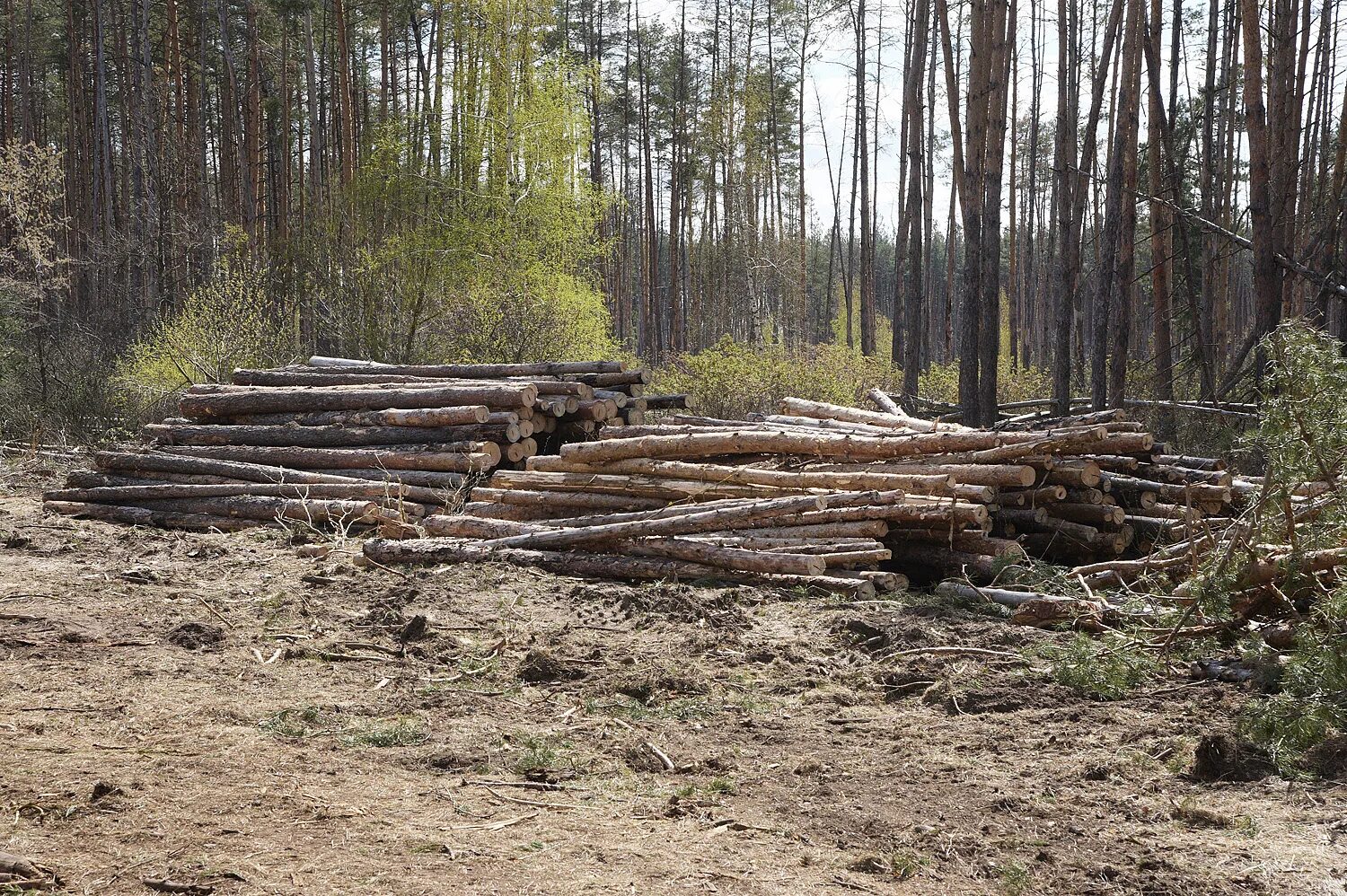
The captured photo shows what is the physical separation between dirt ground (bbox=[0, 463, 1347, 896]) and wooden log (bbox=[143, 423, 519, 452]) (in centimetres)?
349

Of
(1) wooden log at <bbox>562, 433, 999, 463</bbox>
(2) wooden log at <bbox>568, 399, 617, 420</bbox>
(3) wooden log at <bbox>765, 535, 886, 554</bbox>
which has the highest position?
(2) wooden log at <bbox>568, 399, 617, 420</bbox>

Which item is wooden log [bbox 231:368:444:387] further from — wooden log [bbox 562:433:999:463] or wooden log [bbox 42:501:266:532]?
wooden log [bbox 562:433:999:463]

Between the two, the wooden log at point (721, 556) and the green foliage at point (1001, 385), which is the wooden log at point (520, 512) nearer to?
the wooden log at point (721, 556)

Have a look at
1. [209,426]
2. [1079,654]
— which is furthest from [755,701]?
[209,426]

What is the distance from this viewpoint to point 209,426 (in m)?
11.8

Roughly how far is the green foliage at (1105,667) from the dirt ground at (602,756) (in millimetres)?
96

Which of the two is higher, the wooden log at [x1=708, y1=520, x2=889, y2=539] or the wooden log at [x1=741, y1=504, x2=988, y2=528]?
the wooden log at [x1=741, y1=504, x2=988, y2=528]

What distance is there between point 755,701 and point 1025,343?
36.0 metres

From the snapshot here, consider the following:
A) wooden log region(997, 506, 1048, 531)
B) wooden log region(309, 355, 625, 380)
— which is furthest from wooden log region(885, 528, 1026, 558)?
wooden log region(309, 355, 625, 380)

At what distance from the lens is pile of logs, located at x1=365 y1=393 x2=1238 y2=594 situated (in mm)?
7574

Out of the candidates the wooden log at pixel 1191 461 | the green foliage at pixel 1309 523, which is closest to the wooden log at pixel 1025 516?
the wooden log at pixel 1191 461

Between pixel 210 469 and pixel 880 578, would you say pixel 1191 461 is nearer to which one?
pixel 880 578

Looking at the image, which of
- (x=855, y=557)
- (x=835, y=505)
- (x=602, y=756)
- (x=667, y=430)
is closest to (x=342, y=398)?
(x=667, y=430)

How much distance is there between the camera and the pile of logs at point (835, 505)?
7.57 m
